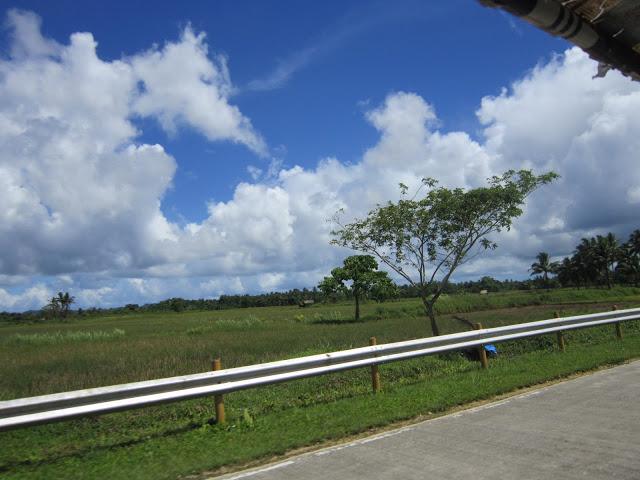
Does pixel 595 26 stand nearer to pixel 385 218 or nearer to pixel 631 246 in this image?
pixel 385 218

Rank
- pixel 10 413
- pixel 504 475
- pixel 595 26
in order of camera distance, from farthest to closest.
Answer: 1. pixel 10 413
2. pixel 504 475
3. pixel 595 26

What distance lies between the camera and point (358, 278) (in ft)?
186

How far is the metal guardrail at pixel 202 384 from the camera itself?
6.27 meters

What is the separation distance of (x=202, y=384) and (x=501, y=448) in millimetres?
4323

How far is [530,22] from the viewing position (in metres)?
2.54

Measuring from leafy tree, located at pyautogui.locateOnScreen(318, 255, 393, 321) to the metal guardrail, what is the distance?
4414 cm

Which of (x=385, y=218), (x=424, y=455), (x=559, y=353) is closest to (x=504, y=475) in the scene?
(x=424, y=455)

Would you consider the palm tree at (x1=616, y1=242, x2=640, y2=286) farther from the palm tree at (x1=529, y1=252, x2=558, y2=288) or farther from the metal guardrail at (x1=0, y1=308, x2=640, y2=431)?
the metal guardrail at (x1=0, y1=308, x2=640, y2=431)

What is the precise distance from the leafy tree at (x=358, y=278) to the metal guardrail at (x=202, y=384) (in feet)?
145

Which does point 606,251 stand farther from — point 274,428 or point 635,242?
point 274,428

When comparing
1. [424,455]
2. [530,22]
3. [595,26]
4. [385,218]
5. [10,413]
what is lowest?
[424,455]

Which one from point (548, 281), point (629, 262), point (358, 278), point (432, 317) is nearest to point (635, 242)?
point (629, 262)

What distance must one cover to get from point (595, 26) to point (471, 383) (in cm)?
790

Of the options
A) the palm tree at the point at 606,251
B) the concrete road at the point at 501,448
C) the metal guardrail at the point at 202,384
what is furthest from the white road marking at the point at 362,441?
the palm tree at the point at 606,251
